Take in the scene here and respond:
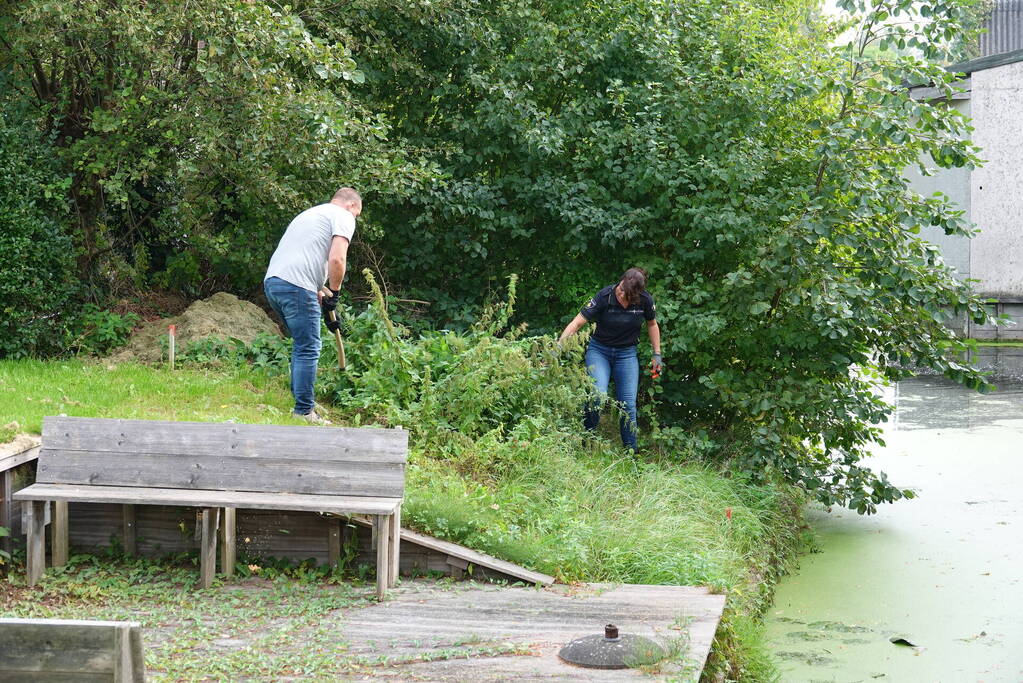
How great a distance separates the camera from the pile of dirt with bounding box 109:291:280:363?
10133mm

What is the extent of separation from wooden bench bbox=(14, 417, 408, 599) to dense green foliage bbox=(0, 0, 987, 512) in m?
2.26

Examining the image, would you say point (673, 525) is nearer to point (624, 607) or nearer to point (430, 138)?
point (624, 607)

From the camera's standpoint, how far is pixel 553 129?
35.3ft

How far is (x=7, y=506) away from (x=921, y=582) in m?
5.93

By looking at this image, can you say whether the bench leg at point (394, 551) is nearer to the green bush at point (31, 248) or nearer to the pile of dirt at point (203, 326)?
the pile of dirt at point (203, 326)

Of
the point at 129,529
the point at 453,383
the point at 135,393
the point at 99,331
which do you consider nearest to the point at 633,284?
the point at 453,383

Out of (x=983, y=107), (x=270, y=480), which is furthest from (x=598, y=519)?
(x=983, y=107)

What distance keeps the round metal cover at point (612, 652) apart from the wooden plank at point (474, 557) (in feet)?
3.95

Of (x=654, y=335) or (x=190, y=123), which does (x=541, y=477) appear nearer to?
(x=654, y=335)

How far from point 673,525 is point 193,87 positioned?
17.9 ft

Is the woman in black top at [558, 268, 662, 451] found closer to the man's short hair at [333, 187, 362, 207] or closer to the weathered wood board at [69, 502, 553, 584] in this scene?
the man's short hair at [333, 187, 362, 207]

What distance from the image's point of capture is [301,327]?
25.9 feet

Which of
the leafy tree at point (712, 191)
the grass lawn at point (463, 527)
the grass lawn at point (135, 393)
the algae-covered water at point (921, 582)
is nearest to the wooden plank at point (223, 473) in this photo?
the grass lawn at point (463, 527)

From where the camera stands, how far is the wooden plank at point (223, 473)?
20.2ft
